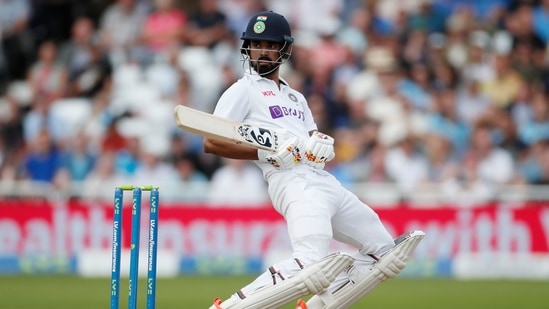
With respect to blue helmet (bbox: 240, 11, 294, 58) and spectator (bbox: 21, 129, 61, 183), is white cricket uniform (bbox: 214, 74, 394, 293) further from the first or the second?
spectator (bbox: 21, 129, 61, 183)

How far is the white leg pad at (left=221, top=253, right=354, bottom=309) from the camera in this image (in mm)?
5148

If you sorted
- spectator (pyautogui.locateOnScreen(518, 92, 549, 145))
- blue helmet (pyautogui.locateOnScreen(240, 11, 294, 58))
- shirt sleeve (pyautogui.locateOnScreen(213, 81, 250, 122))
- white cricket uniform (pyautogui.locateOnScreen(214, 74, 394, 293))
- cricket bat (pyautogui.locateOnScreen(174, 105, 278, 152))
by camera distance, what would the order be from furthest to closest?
spectator (pyautogui.locateOnScreen(518, 92, 549, 145)), blue helmet (pyautogui.locateOnScreen(240, 11, 294, 58)), shirt sleeve (pyautogui.locateOnScreen(213, 81, 250, 122)), white cricket uniform (pyautogui.locateOnScreen(214, 74, 394, 293)), cricket bat (pyautogui.locateOnScreen(174, 105, 278, 152))

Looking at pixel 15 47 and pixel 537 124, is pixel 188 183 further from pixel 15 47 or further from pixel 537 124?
pixel 537 124

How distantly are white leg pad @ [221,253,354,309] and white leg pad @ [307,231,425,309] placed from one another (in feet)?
1.27

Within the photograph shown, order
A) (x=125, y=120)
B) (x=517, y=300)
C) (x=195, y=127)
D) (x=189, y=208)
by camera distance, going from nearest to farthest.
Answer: (x=195, y=127) < (x=517, y=300) < (x=189, y=208) < (x=125, y=120)

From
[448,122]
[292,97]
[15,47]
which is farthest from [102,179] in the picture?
[292,97]

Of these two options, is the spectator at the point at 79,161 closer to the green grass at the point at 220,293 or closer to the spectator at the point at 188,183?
the spectator at the point at 188,183

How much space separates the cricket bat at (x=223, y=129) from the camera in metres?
5.04

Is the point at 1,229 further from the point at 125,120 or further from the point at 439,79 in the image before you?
the point at 439,79

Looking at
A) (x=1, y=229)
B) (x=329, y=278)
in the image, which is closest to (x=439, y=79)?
(x=1, y=229)

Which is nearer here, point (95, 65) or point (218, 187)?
point (218, 187)

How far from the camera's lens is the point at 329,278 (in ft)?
17.0

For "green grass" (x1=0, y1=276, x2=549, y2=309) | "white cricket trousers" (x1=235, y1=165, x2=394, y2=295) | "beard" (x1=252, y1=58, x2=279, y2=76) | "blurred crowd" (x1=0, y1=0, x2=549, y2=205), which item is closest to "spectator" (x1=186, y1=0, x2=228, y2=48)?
"blurred crowd" (x1=0, y1=0, x2=549, y2=205)

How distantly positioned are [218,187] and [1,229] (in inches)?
85.5
